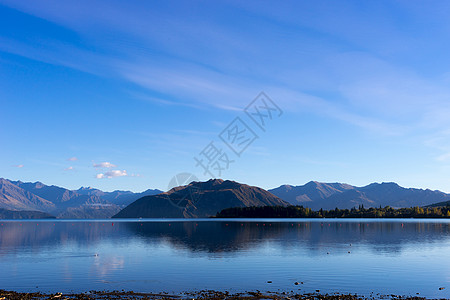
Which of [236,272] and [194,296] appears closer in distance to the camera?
[194,296]

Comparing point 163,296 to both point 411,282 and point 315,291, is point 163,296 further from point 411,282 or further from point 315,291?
point 411,282

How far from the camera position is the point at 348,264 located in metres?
79.8

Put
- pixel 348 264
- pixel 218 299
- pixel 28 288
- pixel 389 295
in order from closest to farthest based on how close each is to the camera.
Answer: pixel 218 299 < pixel 389 295 < pixel 28 288 < pixel 348 264

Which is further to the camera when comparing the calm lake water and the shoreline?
the calm lake water

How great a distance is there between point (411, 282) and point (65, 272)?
197ft

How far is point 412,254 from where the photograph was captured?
97.9 m

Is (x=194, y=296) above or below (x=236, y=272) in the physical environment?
above

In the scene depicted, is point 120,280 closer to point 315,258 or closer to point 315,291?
point 315,291

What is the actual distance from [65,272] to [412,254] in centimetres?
8166

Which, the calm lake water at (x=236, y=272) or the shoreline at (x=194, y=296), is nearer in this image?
the shoreline at (x=194, y=296)

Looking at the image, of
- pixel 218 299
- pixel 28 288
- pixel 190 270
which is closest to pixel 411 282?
pixel 218 299

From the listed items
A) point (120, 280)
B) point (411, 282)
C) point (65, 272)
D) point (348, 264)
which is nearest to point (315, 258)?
point (348, 264)

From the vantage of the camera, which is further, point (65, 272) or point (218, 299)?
point (65, 272)

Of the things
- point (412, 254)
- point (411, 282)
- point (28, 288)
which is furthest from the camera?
point (412, 254)
